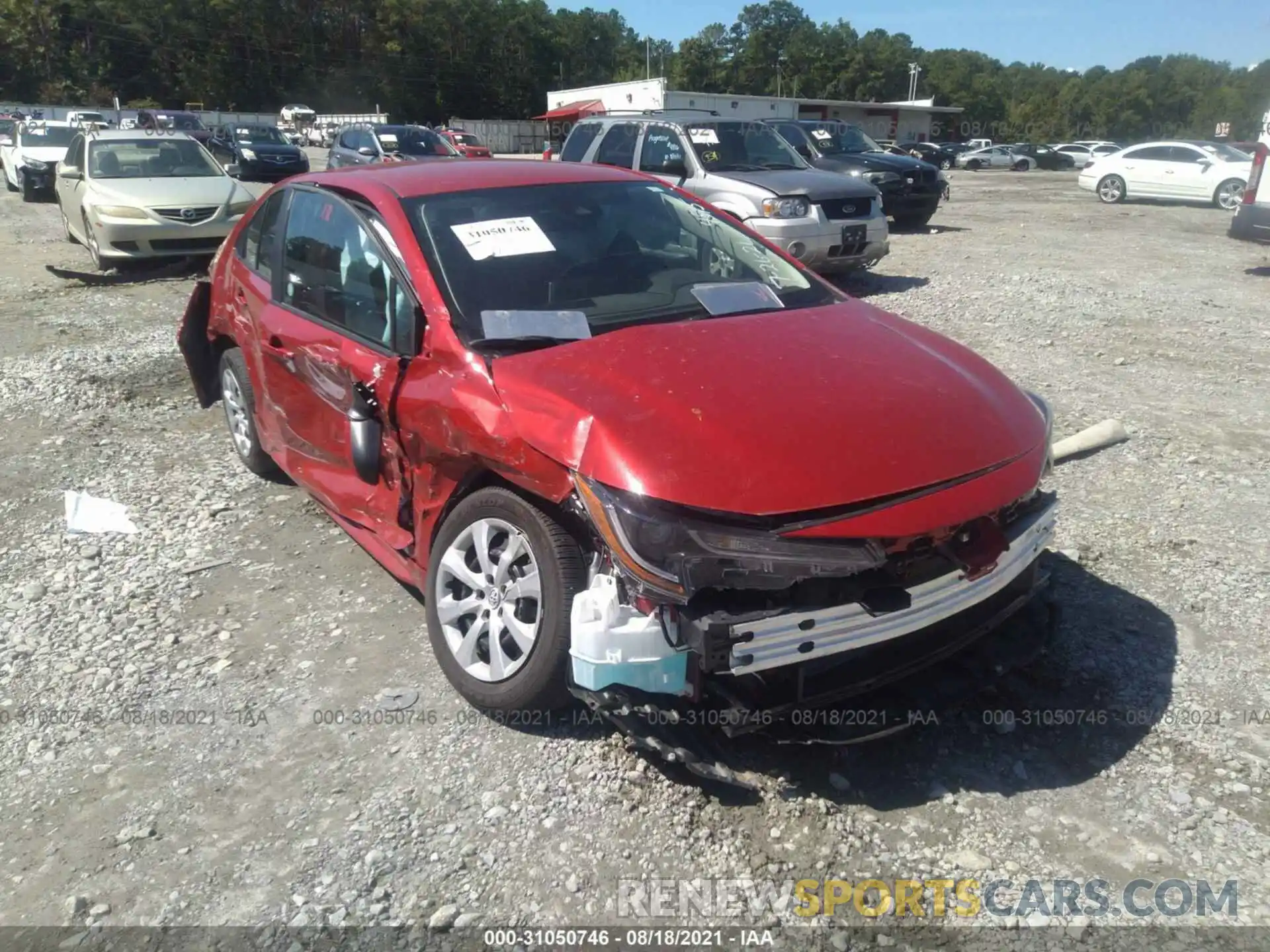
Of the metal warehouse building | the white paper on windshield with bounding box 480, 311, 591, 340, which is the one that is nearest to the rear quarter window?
the white paper on windshield with bounding box 480, 311, 591, 340

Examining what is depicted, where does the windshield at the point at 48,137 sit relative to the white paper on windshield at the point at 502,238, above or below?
above

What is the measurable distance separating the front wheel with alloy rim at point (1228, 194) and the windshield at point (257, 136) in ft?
78.0

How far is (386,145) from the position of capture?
20.3 m

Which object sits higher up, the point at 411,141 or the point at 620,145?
the point at 411,141

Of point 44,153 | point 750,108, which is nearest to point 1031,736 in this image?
point 44,153

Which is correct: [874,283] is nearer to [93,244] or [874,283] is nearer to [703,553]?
[703,553]

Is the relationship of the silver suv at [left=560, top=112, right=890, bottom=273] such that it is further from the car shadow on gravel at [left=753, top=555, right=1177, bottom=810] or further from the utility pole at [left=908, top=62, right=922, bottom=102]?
the utility pole at [left=908, top=62, right=922, bottom=102]

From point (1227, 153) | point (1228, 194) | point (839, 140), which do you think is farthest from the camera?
point (1227, 153)

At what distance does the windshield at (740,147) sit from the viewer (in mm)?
10594

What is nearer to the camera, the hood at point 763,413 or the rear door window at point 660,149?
the hood at point 763,413

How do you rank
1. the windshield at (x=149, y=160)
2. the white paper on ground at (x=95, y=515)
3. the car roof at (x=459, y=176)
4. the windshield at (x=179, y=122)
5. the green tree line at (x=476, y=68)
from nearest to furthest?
1. the car roof at (x=459, y=176)
2. the white paper on ground at (x=95, y=515)
3. the windshield at (x=149, y=160)
4. the windshield at (x=179, y=122)
5. the green tree line at (x=476, y=68)

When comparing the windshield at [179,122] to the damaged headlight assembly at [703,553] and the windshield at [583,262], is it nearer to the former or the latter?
the windshield at [583,262]

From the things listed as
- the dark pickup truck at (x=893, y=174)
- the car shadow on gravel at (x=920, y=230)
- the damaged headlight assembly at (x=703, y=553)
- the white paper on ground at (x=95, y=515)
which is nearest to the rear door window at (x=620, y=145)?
the dark pickup truck at (x=893, y=174)

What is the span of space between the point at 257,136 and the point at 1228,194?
25236 mm
